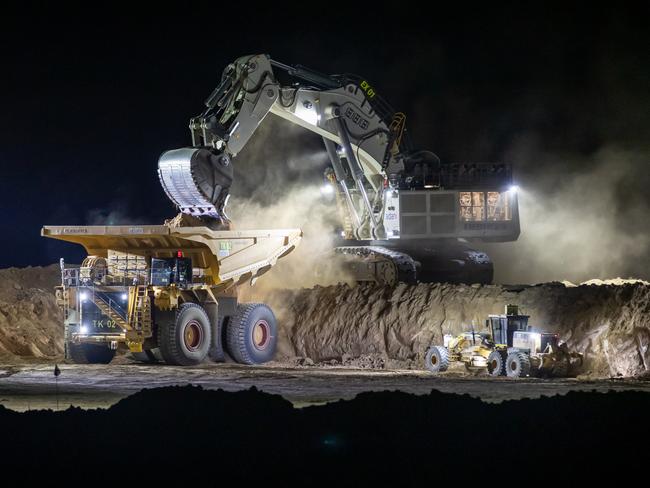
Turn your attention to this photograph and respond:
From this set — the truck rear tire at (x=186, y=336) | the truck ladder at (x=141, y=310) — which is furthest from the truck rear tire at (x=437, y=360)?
the truck ladder at (x=141, y=310)

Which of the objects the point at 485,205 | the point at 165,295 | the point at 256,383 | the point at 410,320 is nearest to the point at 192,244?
the point at 165,295

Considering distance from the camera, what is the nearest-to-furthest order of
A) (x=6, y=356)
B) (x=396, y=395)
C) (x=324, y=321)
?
(x=396, y=395) → (x=6, y=356) → (x=324, y=321)

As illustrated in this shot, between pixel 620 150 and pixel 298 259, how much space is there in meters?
16.5

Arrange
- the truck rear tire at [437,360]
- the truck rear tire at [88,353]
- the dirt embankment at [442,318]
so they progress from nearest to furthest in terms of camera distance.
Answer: the dirt embankment at [442,318], the truck rear tire at [437,360], the truck rear tire at [88,353]

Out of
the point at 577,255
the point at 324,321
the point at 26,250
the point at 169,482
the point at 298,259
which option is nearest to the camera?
the point at 169,482

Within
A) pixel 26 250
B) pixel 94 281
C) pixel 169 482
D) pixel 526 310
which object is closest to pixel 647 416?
pixel 169 482

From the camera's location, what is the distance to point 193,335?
22.4 m

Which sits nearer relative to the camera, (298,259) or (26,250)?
(298,259)

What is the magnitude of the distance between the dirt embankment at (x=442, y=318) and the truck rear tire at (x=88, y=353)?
4.70 m

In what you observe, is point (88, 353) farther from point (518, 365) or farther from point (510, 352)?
point (518, 365)

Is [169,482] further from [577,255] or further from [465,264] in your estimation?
[577,255]

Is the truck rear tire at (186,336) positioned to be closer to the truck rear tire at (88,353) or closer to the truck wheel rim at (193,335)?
the truck wheel rim at (193,335)

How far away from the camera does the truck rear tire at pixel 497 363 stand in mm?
20562

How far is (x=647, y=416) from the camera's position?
43.4ft
